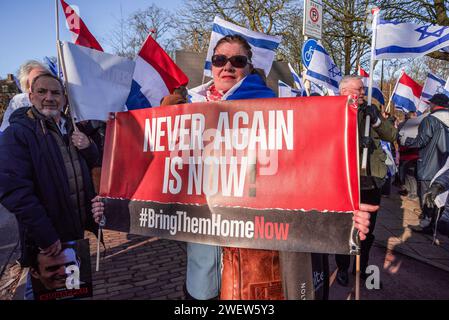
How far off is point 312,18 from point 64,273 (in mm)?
7609

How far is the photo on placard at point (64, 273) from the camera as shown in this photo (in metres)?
2.06

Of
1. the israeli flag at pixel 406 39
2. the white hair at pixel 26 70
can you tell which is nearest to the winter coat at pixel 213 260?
the white hair at pixel 26 70

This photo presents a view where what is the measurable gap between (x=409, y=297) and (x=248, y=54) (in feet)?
10.6

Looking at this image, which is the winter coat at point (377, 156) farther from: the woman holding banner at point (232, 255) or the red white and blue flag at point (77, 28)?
the red white and blue flag at point (77, 28)

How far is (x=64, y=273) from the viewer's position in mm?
2102

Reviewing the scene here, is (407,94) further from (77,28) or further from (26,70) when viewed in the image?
(26,70)

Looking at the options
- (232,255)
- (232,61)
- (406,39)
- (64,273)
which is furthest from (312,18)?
(64,273)

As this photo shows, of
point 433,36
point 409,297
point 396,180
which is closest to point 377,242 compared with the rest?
point 409,297

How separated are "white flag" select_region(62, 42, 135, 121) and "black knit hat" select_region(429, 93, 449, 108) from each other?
4.93m
